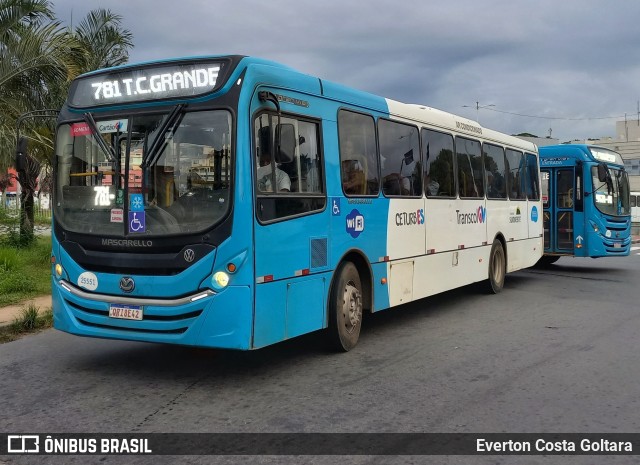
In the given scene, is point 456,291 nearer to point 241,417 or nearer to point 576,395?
point 576,395

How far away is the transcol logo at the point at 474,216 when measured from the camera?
10.6m

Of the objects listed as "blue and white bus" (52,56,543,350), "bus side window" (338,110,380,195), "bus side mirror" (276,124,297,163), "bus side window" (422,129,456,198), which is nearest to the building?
"bus side window" (422,129,456,198)

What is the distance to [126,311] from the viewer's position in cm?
607

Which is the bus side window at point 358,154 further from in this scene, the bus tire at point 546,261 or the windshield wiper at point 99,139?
the bus tire at point 546,261

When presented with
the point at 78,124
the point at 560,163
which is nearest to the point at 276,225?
the point at 78,124

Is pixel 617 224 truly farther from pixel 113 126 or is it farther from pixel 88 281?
pixel 88 281

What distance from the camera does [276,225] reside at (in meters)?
6.23

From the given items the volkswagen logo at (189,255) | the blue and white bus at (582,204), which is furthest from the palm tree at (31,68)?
the blue and white bus at (582,204)

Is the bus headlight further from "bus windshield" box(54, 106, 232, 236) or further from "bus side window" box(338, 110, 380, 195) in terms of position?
"bus side window" box(338, 110, 380, 195)

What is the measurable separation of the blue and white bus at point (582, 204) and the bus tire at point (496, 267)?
15.6 feet

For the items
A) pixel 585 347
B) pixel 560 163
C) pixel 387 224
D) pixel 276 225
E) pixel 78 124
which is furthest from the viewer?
pixel 560 163

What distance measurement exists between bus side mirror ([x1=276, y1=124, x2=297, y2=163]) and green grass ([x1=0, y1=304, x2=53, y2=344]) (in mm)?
4715

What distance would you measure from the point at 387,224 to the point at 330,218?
4.62 ft

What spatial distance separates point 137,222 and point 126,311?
0.84m
